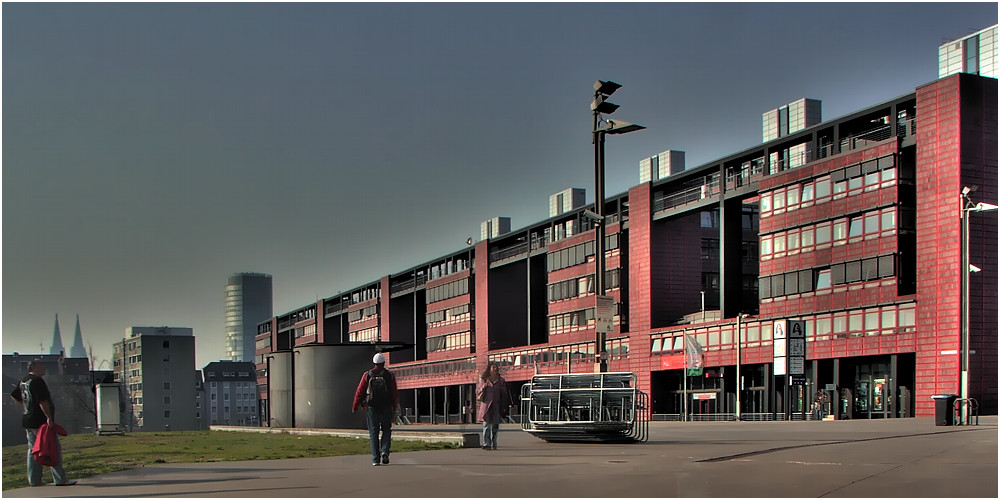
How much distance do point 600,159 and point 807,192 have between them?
45.8 metres

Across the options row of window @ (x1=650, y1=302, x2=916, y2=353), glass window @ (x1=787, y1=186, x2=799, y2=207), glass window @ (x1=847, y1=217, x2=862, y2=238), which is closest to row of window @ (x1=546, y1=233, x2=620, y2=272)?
row of window @ (x1=650, y1=302, x2=916, y2=353)

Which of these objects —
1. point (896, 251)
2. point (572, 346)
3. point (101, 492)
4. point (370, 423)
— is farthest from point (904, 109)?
point (101, 492)

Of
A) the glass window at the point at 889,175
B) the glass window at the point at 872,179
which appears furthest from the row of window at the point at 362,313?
the glass window at the point at 889,175

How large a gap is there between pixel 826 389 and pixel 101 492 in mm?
56703

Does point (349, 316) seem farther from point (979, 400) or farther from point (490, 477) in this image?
point (490, 477)

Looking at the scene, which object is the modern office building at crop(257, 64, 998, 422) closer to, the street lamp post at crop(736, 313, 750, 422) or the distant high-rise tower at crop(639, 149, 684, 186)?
the street lamp post at crop(736, 313, 750, 422)

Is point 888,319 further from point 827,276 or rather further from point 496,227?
point 496,227

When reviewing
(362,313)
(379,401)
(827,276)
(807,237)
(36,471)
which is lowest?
(362,313)

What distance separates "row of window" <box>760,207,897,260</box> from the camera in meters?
58.1

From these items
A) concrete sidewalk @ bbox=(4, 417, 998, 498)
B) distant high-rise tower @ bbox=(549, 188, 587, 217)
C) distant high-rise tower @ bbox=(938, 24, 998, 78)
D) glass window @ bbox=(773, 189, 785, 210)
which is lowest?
concrete sidewalk @ bbox=(4, 417, 998, 498)

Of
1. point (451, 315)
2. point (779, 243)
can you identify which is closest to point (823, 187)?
point (779, 243)

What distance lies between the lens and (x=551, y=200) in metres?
112

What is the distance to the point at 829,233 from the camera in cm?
6203

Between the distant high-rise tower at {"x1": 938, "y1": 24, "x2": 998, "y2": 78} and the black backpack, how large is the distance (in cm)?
5485
